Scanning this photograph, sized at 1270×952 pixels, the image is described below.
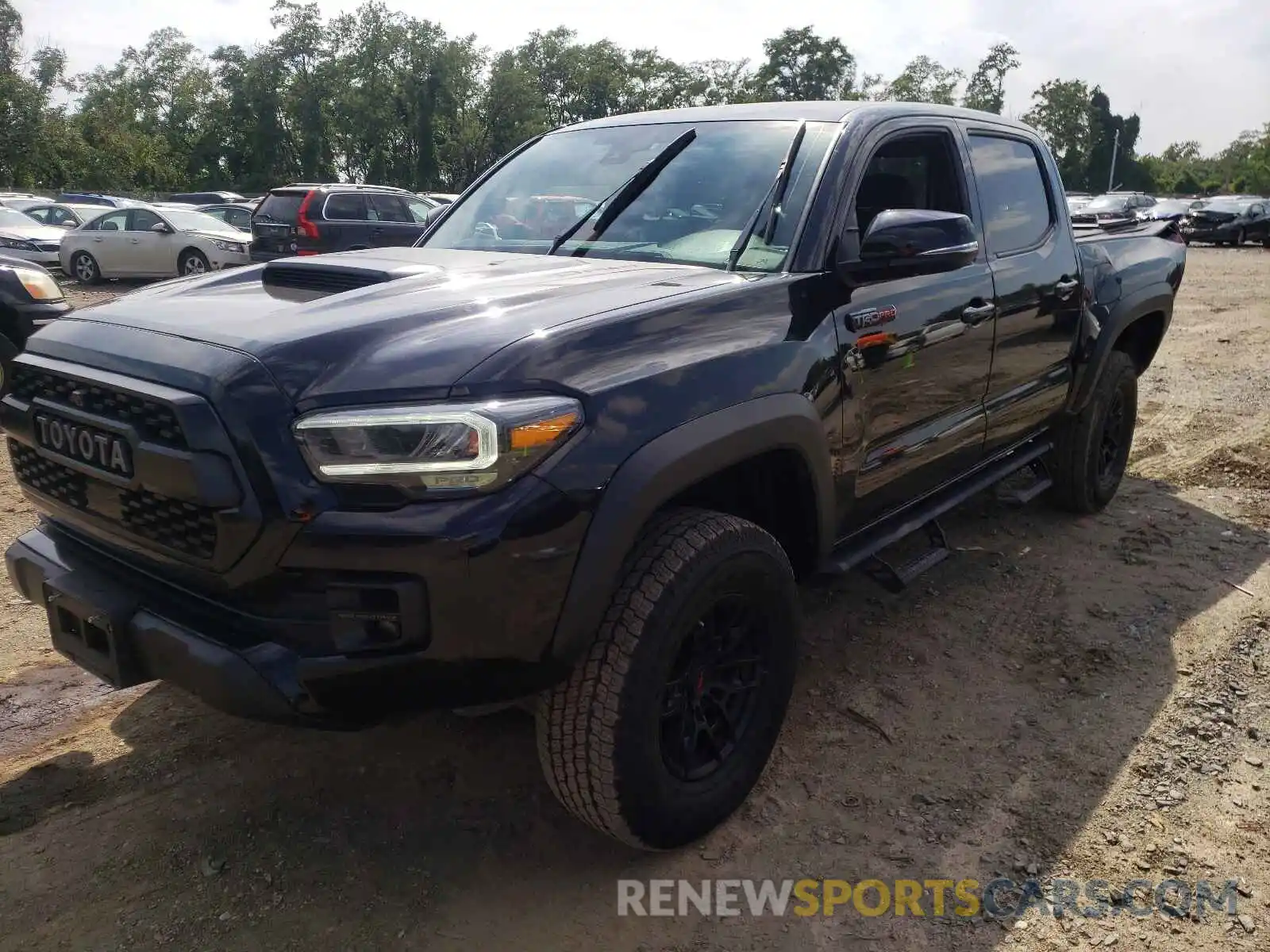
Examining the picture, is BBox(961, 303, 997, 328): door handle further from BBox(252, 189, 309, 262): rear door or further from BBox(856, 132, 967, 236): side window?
BBox(252, 189, 309, 262): rear door

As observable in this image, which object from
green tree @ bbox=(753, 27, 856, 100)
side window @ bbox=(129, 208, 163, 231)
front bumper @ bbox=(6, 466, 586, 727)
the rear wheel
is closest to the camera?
front bumper @ bbox=(6, 466, 586, 727)

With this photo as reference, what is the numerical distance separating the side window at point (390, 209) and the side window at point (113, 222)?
5580 millimetres

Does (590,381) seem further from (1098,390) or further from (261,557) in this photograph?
(1098,390)

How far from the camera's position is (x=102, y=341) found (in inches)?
92.4

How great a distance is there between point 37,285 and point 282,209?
294 inches

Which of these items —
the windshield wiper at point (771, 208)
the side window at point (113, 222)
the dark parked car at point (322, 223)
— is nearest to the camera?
the windshield wiper at point (771, 208)

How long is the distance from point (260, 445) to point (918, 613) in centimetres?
292

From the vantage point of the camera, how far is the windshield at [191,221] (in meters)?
16.3

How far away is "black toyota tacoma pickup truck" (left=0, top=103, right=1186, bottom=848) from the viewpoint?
78.0 inches

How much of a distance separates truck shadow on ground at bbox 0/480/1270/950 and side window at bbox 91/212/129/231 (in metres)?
16.1

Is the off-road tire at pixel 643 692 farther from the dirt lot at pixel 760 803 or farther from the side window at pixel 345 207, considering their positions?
the side window at pixel 345 207

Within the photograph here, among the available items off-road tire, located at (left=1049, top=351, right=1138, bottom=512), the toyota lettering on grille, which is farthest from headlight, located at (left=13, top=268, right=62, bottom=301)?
off-road tire, located at (left=1049, top=351, right=1138, bottom=512)

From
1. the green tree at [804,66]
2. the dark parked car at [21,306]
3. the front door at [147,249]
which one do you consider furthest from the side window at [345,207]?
the green tree at [804,66]

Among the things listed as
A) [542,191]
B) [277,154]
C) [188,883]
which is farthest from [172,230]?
[277,154]
